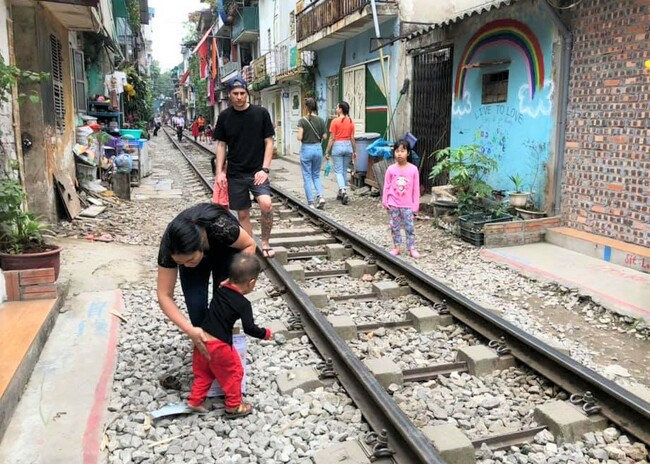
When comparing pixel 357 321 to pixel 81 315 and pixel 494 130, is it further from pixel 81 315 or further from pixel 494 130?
pixel 494 130

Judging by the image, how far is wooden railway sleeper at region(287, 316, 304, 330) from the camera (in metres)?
4.52

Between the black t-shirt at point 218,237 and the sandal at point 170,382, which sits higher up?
the black t-shirt at point 218,237

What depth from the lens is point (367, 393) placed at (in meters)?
3.34

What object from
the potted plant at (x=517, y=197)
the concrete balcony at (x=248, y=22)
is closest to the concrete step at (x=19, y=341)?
the potted plant at (x=517, y=197)

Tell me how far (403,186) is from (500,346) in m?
3.06

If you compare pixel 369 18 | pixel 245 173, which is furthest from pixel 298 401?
pixel 369 18

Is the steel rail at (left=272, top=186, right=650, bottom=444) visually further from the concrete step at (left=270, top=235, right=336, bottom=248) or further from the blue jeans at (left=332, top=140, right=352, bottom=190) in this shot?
the blue jeans at (left=332, top=140, right=352, bottom=190)

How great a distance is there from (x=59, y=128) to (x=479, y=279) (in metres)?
7.09

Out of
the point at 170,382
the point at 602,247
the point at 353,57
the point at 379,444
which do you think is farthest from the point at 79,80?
the point at 379,444

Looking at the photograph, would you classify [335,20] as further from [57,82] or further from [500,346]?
[500,346]

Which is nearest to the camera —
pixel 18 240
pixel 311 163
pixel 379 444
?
pixel 379 444

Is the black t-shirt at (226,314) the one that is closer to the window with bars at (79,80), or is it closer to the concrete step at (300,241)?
the concrete step at (300,241)

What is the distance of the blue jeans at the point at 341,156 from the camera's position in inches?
433

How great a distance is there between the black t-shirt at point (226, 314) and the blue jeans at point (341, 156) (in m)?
8.05
